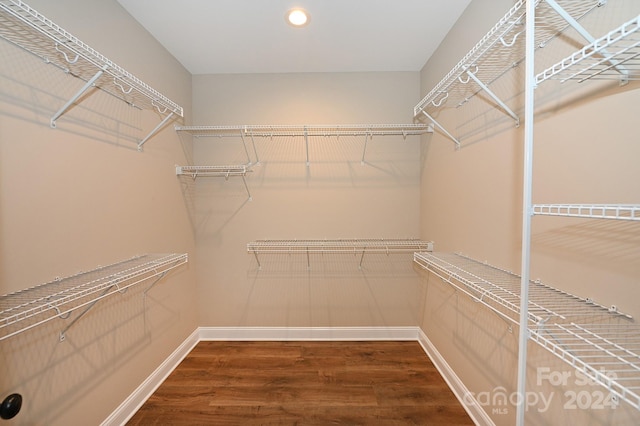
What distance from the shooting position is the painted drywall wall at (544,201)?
83cm

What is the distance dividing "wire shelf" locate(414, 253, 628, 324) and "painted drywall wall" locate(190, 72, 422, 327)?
→ 989 mm

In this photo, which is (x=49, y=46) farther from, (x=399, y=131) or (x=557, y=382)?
(x=557, y=382)

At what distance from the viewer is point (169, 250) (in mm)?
2111

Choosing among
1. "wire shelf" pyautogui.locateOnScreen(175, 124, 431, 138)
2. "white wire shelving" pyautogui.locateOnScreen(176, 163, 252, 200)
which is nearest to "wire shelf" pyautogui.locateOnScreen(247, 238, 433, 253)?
"white wire shelving" pyautogui.locateOnScreen(176, 163, 252, 200)

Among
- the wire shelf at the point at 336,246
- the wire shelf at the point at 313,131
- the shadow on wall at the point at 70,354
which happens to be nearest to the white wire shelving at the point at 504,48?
the wire shelf at the point at 313,131

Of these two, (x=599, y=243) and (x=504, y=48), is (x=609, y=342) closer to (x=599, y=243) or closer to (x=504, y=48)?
(x=599, y=243)

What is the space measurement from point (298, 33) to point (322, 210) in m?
1.41

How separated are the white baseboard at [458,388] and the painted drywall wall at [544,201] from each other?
0.18ft

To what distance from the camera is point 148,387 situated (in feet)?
5.99

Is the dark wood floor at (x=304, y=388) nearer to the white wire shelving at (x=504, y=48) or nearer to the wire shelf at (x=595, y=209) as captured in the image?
the wire shelf at (x=595, y=209)

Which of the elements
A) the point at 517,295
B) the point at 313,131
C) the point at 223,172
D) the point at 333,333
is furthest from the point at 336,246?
the point at 517,295

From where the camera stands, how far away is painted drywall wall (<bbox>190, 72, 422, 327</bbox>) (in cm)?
247

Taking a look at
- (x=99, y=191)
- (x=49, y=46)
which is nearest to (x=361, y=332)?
(x=99, y=191)

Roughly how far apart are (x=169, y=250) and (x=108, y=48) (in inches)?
54.0
